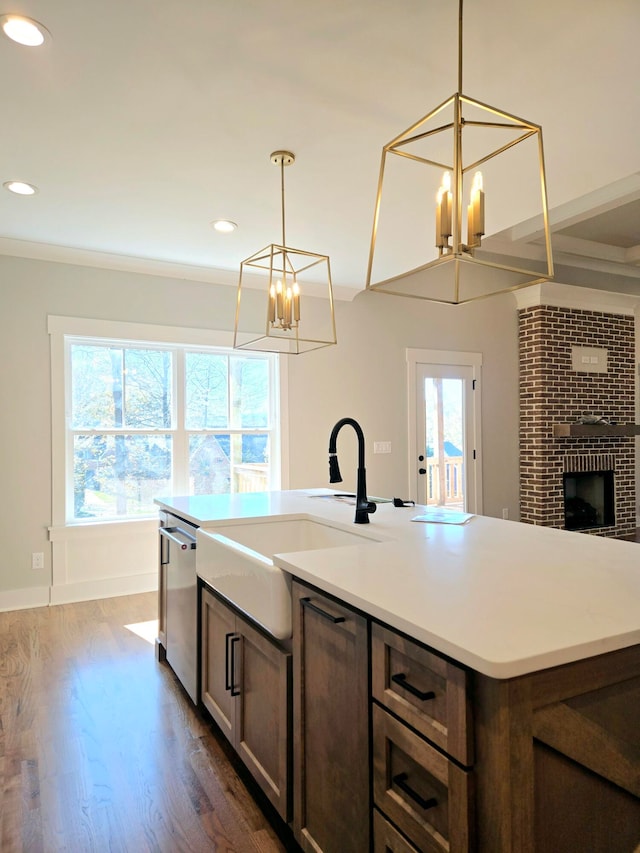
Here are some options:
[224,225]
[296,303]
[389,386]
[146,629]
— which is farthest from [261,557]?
[389,386]

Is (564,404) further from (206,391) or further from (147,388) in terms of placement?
(147,388)

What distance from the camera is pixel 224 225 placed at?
3641mm

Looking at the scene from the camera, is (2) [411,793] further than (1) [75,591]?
No

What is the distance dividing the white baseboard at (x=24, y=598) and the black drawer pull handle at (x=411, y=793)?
12.1 ft

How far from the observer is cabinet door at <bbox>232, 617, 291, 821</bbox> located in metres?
1.54

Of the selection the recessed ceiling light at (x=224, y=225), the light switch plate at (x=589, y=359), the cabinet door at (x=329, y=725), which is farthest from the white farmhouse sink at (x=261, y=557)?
the light switch plate at (x=589, y=359)

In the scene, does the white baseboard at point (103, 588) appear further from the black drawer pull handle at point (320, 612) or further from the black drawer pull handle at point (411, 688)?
the black drawer pull handle at point (411, 688)

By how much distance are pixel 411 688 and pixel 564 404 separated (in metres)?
5.64

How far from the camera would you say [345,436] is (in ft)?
17.5

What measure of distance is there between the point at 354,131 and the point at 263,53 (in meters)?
0.64

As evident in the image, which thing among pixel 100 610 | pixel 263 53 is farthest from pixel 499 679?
pixel 100 610

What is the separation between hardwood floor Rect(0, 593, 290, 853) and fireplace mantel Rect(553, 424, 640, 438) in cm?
468

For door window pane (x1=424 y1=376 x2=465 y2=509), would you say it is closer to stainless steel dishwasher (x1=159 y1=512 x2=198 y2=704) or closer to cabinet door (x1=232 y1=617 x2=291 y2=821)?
stainless steel dishwasher (x1=159 y1=512 x2=198 y2=704)

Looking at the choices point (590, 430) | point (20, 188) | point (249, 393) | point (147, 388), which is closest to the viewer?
point (20, 188)
